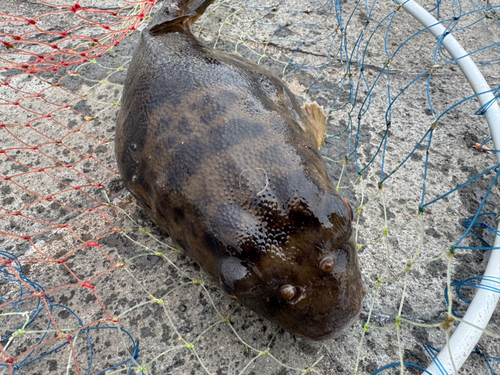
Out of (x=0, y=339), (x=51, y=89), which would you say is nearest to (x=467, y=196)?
(x=0, y=339)

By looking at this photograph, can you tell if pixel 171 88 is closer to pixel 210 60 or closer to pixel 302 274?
pixel 210 60

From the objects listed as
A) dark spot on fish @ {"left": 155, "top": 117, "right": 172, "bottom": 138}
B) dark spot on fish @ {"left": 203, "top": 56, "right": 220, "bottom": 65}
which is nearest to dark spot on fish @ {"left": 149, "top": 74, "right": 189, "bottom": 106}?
dark spot on fish @ {"left": 155, "top": 117, "right": 172, "bottom": 138}

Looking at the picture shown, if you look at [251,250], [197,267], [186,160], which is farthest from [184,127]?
[197,267]

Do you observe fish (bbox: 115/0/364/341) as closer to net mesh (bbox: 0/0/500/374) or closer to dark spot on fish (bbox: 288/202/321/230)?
dark spot on fish (bbox: 288/202/321/230)

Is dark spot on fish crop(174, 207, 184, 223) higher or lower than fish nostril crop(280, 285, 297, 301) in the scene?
lower

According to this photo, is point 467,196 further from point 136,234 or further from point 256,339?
point 136,234
